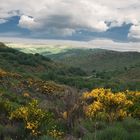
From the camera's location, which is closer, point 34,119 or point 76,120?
point 34,119

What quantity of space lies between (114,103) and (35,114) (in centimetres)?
→ 290

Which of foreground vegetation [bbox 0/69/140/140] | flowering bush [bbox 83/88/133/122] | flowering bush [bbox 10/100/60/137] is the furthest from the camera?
flowering bush [bbox 83/88/133/122]

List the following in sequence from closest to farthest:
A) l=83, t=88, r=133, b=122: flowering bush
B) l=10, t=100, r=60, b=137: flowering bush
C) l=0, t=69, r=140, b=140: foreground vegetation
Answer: l=0, t=69, r=140, b=140: foreground vegetation
l=10, t=100, r=60, b=137: flowering bush
l=83, t=88, r=133, b=122: flowering bush

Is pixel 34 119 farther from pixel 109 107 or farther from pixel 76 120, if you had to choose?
pixel 109 107

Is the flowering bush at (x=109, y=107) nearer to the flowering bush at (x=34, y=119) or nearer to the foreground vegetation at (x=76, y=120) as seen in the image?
the foreground vegetation at (x=76, y=120)

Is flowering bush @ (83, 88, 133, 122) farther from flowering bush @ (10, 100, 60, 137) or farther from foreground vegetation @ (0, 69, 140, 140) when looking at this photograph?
flowering bush @ (10, 100, 60, 137)

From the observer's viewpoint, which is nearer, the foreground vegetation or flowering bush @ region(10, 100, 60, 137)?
the foreground vegetation

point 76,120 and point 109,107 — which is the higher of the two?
point 109,107

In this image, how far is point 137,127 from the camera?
10641 millimetres

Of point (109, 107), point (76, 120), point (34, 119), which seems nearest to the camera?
point (34, 119)

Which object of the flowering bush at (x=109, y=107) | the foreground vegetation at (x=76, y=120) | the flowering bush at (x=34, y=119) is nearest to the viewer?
the foreground vegetation at (x=76, y=120)


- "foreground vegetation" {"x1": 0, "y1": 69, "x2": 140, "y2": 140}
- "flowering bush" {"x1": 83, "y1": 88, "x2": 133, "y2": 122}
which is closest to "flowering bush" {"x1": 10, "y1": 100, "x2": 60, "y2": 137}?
"foreground vegetation" {"x1": 0, "y1": 69, "x2": 140, "y2": 140}

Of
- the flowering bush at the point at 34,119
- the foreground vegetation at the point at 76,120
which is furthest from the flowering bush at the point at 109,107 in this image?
the flowering bush at the point at 34,119

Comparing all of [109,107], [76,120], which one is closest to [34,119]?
[76,120]
